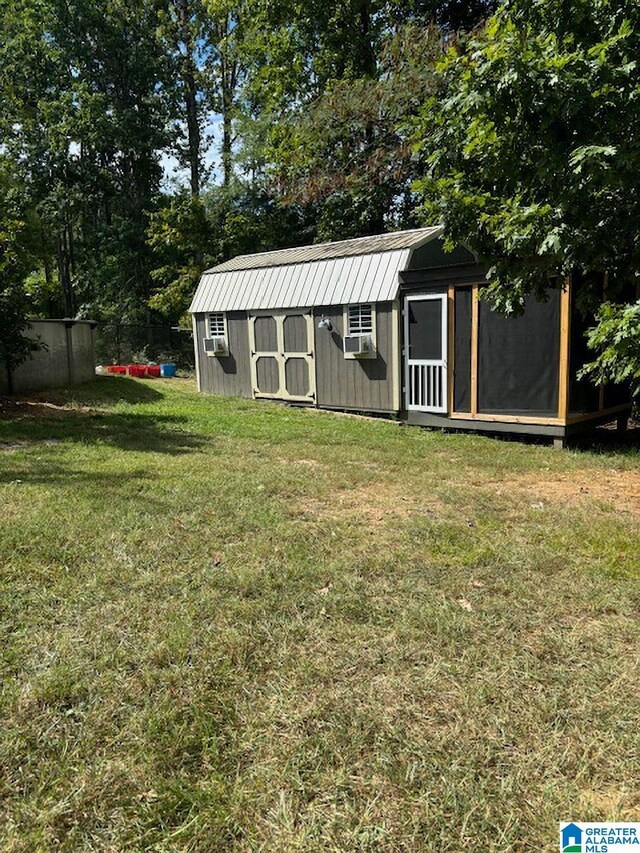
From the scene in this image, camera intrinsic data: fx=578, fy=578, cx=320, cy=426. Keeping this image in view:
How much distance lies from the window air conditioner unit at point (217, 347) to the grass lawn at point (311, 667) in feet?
24.2

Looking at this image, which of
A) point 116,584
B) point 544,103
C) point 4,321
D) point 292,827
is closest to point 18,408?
point 4,321

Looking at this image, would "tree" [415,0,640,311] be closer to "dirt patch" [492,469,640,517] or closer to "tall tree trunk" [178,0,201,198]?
"dirt patch" [492,469,640,517]

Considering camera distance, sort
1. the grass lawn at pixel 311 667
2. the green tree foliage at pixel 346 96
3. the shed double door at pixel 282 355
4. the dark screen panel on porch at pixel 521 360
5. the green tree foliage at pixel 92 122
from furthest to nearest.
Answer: the green tree foliage at pixel 92 122 → the green tree foliage at pixel 346 96 → the shed double door at pixel 282 355 → the dark screen panel on porch at pixel 521 360 → the grass lawn at pixel 311 667

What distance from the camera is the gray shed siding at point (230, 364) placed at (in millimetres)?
11586

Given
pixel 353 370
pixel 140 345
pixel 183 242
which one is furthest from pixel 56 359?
pixel 183 242

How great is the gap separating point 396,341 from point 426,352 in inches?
22.3

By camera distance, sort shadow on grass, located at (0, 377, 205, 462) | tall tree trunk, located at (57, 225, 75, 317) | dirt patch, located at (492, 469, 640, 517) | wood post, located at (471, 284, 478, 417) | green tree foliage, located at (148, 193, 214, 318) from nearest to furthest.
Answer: dirt patch, located at (492, 469, 640, 517), shadow on grass, located at (0, 377, 205, 462), wood post, located at (471, 284, 478, 417), green tree foliage, located at (148, 193, 214, 318), tall tree trunk, located at (57, 225, 75, 317)

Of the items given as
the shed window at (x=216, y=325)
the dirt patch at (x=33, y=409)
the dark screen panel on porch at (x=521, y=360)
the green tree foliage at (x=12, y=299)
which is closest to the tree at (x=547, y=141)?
the dark screen panel on porch at (x=521, y=360)

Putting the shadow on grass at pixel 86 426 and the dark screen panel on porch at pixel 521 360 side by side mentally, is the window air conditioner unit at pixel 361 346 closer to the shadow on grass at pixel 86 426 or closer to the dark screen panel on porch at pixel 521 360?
the dark screen panel on porch at pixel 521 360

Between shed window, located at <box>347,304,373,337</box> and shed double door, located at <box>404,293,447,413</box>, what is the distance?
753mm

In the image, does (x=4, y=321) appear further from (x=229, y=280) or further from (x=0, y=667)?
(x=0, y=667)

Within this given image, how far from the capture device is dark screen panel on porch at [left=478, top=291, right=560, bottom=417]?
23.0 feet

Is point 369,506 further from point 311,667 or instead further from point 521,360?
point 521,360

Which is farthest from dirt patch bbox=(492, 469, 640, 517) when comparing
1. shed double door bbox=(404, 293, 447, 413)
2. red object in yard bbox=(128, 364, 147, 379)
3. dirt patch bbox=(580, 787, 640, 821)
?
red object in yard bbox=(128, 364, 147, 379)
